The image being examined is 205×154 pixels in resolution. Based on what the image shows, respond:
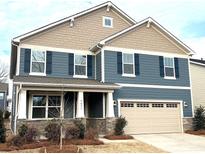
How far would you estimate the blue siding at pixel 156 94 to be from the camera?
63.9 feet

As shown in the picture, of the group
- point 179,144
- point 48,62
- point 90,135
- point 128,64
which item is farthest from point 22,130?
point 128,64

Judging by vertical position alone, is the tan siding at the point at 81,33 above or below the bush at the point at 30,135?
above

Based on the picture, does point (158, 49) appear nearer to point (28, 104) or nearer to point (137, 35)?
point (137, 35)

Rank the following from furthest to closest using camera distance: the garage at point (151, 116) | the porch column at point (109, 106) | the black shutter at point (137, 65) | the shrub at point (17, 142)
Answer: the black shutter at point (137, 65), the garage at point (151, 116), the porch column at point (109, 106), the shrub at point (17, 142)

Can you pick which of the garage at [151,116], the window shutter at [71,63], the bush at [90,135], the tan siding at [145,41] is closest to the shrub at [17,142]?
the bush at [90,135]

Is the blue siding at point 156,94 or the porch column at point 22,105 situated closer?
the porch column at point 22,105

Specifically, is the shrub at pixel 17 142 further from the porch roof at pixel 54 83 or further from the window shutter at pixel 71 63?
the window shutter at pixel 71 63

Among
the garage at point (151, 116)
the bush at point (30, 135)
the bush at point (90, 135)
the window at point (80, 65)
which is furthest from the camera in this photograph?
the window at point (80, 65)

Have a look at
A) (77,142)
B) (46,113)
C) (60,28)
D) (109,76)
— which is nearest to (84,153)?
(77,142)

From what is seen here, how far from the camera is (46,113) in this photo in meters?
18.1

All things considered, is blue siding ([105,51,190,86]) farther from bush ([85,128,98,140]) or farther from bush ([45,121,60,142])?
bush ([45,121,60,142])

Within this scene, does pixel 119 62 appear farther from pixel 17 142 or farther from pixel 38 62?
pixel 17 142

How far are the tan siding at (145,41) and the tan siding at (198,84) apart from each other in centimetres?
440

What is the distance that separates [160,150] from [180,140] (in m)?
3.76
